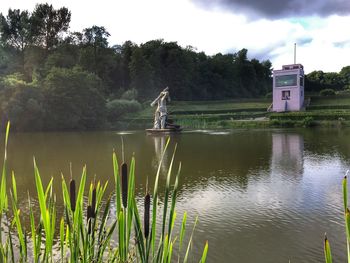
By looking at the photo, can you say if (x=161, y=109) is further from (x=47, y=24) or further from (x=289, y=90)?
(x=47, y=24)

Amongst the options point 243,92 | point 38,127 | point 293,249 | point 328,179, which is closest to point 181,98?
point 243,92

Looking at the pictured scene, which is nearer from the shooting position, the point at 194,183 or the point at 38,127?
the point at 194,183

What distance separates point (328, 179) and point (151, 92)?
45063mm

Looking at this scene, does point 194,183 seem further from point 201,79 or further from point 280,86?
point 201,79

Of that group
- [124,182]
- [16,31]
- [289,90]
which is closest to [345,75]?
[289,90]

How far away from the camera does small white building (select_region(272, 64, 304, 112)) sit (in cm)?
4597

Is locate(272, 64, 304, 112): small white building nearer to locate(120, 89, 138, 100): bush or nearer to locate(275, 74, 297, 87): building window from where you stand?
locate(275, 74, 297, 87): building window

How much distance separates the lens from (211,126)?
37.4m

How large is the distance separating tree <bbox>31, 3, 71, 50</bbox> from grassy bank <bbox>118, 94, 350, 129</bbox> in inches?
762

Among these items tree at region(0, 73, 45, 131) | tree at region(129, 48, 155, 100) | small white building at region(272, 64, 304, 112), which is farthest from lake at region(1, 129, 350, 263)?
tree at region(129, 48, 155, 100)

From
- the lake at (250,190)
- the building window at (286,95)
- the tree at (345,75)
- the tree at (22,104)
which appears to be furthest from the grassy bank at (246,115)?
the tree at (345,75)

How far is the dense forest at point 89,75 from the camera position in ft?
122

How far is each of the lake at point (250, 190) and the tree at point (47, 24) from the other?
40087 millimetres

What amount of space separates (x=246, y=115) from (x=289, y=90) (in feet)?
26.7
